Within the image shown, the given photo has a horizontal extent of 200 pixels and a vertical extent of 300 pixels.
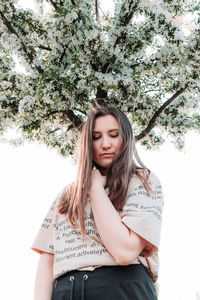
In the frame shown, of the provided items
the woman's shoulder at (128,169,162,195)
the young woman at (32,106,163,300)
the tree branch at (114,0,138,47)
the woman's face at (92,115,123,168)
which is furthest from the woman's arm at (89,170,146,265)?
the tree branch at (114,0,138,47)

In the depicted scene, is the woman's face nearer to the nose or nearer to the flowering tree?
the nose

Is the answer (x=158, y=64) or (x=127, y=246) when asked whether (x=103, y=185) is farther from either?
(x=158, y=64)

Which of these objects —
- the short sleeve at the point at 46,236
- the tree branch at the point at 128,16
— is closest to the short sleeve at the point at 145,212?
the short sleeve at the point at 46,236

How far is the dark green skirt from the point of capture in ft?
5.54

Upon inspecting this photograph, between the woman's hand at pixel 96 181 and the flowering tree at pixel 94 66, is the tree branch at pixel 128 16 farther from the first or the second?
the woman's hand at pixel 96 181

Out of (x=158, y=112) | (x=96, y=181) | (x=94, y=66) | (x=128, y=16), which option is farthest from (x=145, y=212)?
(x=128, y=16)

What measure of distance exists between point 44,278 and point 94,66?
4.79 metres

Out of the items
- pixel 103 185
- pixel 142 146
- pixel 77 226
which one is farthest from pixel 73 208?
pixel 142 146

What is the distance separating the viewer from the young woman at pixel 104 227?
173 cm

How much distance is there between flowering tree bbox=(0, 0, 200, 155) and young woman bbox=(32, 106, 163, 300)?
12.5ft

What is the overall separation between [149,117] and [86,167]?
565cm

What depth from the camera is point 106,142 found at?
7.36 ft

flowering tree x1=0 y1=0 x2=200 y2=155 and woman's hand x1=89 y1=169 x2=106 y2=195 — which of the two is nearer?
woman's hand x1=89 y1=169 x2=106 y2=195

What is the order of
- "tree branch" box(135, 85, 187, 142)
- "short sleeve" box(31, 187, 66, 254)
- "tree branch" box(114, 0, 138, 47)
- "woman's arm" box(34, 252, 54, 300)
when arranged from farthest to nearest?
"tree branch" box(135, 85, 187, 142) < "tree branch" box(114, 0, 138, 47) < "short sleeve" box(31, 187, 66, 254) < "woman's arm" box(34, 252, 54, 300)
